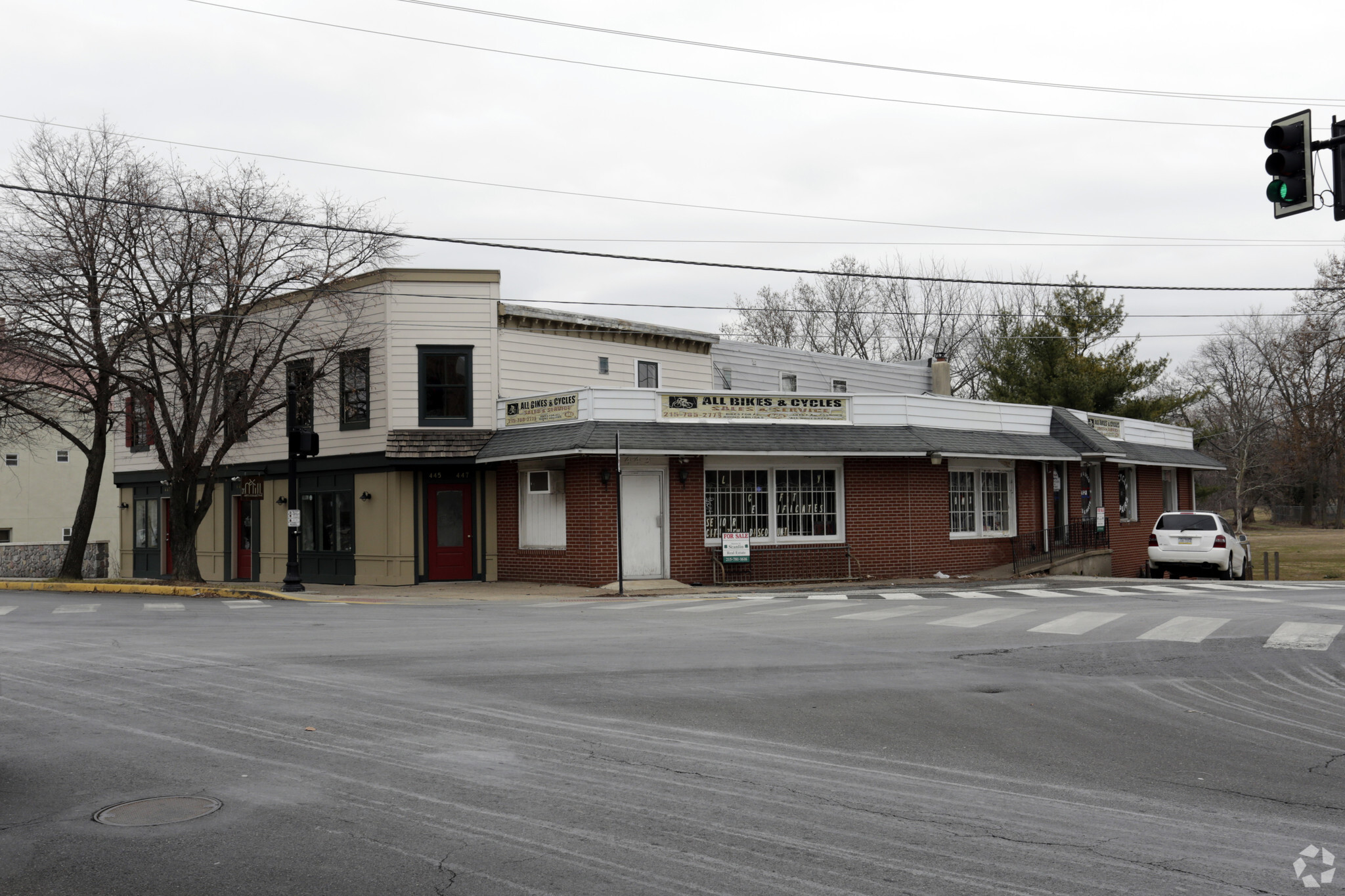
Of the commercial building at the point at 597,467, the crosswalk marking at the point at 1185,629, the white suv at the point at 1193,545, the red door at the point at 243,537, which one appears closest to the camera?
the crosswalk marking at the point at 1185,629

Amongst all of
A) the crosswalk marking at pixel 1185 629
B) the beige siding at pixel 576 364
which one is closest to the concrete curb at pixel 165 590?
the beige siding at pixel 576 364

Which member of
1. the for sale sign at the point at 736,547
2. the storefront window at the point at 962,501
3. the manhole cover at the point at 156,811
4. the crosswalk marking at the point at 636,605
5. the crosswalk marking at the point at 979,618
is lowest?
the crosswalk marking at the point at 636,605

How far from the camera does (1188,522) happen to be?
26656 millimetres

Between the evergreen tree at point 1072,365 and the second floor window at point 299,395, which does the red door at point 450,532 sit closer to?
the second floor window at point 299,395

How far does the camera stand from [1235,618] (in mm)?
15414

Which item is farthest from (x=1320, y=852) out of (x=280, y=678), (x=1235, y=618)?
(x=1235, y=618)

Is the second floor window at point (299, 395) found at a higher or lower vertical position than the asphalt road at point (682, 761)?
higher

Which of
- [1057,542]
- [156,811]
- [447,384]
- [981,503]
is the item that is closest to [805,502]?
[981,503]

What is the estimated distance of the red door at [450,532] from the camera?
2656 centimetres

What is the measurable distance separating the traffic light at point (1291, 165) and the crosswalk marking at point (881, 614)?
25.5 feet

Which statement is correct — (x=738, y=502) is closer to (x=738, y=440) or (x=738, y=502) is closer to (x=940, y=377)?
(x=738, y=440)

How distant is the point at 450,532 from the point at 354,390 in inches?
170

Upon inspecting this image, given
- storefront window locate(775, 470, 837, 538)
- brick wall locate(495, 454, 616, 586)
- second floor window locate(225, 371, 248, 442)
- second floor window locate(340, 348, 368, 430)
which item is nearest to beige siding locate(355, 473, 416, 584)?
second floor window locate(340, 348, 368, 430)

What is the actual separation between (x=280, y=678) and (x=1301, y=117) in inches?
469
